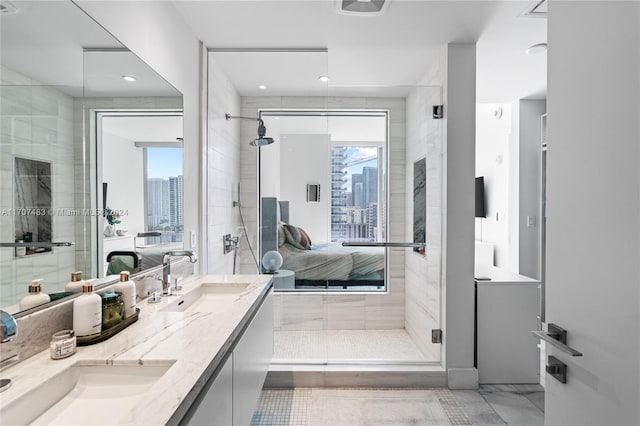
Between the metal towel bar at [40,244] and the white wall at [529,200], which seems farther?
the white wall at [529,200]

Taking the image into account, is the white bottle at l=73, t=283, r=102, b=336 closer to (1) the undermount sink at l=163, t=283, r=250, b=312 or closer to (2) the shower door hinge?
(1) the undermount sink at l=163, t=283, r=250, b=312

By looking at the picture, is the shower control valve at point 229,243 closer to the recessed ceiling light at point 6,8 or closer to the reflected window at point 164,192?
the reflected window at point 164,192

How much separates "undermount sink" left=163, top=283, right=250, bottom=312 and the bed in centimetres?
97

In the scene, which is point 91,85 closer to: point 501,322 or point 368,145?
point 368,145

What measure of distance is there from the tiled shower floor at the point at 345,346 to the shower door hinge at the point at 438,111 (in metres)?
1.88

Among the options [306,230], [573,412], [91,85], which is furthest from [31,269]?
[306,230]

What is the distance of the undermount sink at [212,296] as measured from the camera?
1.80 m

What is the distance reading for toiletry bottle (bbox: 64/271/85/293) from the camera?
122 centimetres

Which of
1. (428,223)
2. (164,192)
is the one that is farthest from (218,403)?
(428,223)

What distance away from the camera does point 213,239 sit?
2682 millimetres

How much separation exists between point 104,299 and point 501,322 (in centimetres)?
257

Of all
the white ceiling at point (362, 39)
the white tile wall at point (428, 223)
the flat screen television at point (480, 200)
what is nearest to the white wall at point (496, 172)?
the flat screen television at point (480, 200)

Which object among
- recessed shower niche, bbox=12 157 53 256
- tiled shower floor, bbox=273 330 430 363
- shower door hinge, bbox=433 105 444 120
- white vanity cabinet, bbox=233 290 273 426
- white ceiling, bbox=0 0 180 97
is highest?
shower door hinge, bbox=433 105 444 120

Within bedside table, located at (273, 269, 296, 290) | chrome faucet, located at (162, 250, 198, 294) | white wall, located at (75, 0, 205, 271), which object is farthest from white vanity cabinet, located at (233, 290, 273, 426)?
bedside table, located at (273, 269, 296, 290)
